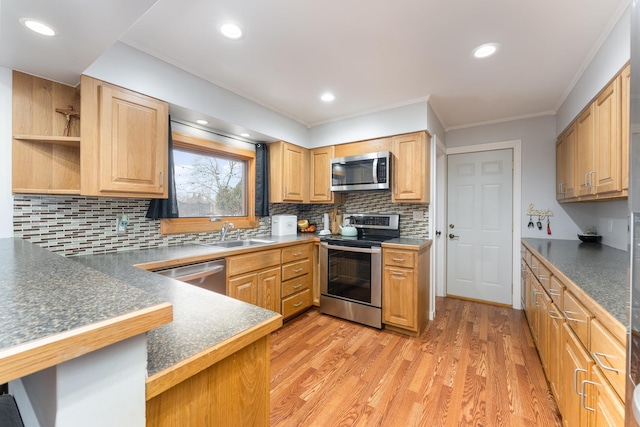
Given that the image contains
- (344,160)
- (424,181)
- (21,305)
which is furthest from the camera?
(344,160)

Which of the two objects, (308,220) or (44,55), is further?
(308,220)

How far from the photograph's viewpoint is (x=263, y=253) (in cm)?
257

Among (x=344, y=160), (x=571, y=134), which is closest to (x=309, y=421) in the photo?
(x=344, y=160)

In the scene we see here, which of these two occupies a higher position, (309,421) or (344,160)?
(344,160)

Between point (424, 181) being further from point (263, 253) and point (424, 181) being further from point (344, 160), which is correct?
point (263, 253)

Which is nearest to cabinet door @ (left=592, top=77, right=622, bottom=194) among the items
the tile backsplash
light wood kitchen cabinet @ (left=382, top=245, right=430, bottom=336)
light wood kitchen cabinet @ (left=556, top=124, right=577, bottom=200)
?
light wood kitchen cabinet @ (left=556, top=124, right=577, bottom=200)

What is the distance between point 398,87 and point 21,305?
275 centimetres

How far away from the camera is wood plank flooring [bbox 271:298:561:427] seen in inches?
62.2

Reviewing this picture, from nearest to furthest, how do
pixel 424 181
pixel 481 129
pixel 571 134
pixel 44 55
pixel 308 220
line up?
1. pixel 44 55
2. pixel 571 134
3. pixel 424 181
4. pixel 481 129
5. pixel 308 220

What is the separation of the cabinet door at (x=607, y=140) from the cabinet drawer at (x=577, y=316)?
2.61 ft

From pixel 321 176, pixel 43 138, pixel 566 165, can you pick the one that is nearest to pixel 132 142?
pixel 43 138

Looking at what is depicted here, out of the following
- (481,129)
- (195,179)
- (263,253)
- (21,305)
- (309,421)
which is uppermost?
(481,129)

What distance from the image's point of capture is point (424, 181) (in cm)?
278

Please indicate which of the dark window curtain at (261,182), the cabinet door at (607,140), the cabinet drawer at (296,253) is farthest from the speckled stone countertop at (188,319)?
the cabinet door at (607,140)
